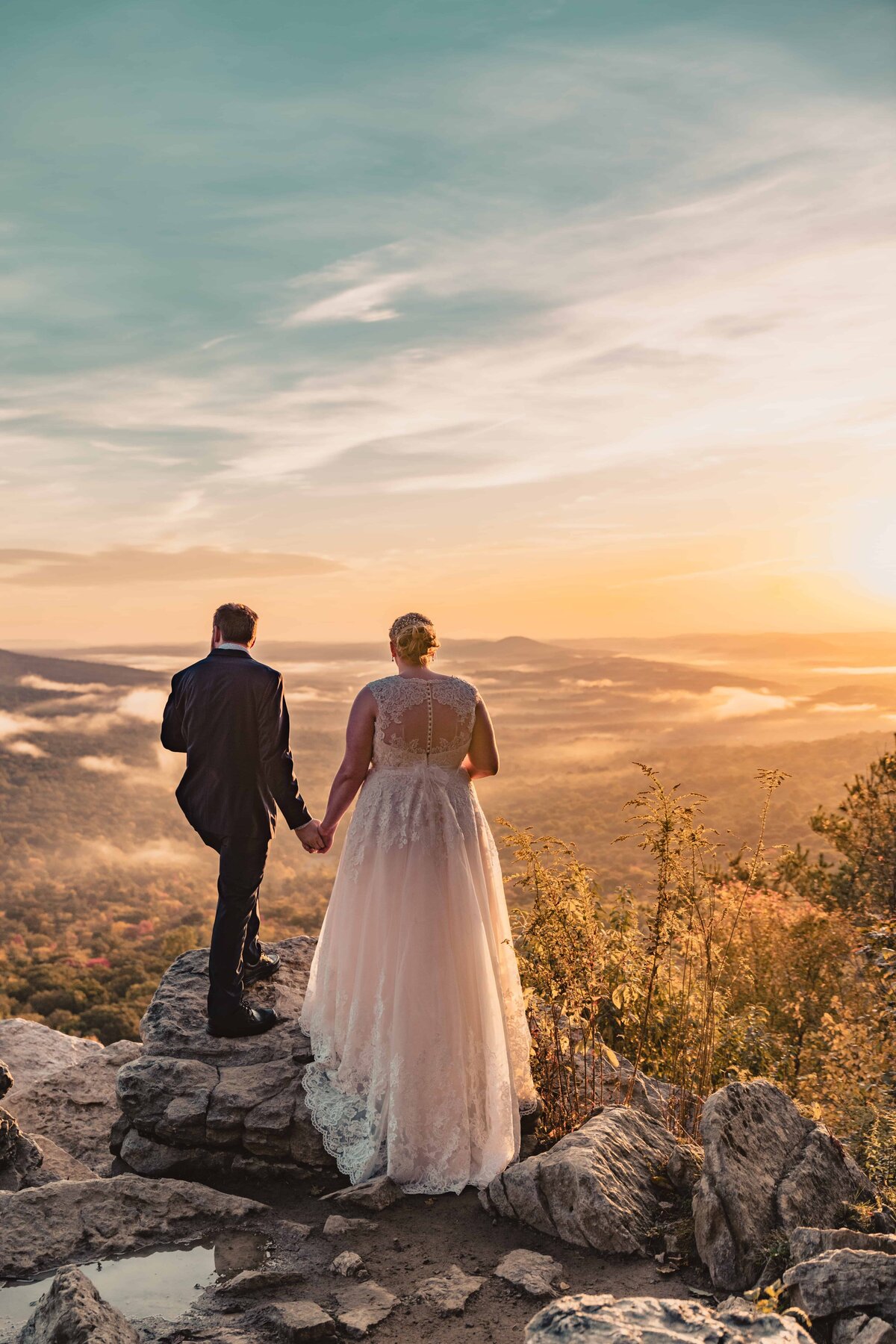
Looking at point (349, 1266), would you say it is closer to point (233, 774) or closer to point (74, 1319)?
point (74, 1319)

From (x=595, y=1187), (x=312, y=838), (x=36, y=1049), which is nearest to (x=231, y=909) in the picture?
(x=312, y=838)

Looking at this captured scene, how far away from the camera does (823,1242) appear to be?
395 cm

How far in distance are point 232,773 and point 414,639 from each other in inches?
59.1

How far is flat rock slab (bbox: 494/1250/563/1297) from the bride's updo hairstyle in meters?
2.98

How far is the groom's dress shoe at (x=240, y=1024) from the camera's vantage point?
6.20 m

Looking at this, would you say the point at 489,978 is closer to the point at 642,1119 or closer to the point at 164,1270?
the point at 642,1119

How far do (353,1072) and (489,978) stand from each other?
955 mm

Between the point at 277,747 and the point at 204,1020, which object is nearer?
the point at 277,747

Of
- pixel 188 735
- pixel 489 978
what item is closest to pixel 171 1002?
pixel 188 735

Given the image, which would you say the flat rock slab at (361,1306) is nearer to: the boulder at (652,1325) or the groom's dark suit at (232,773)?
the boulder at (652,1325)

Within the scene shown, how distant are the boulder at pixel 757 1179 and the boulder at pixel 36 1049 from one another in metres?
5.52

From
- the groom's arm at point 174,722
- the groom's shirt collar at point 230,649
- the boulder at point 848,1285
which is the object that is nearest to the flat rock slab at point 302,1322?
the boulder at point 848,1285

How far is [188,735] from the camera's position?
20.0 ft

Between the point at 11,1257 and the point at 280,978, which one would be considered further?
the point at 280,978
